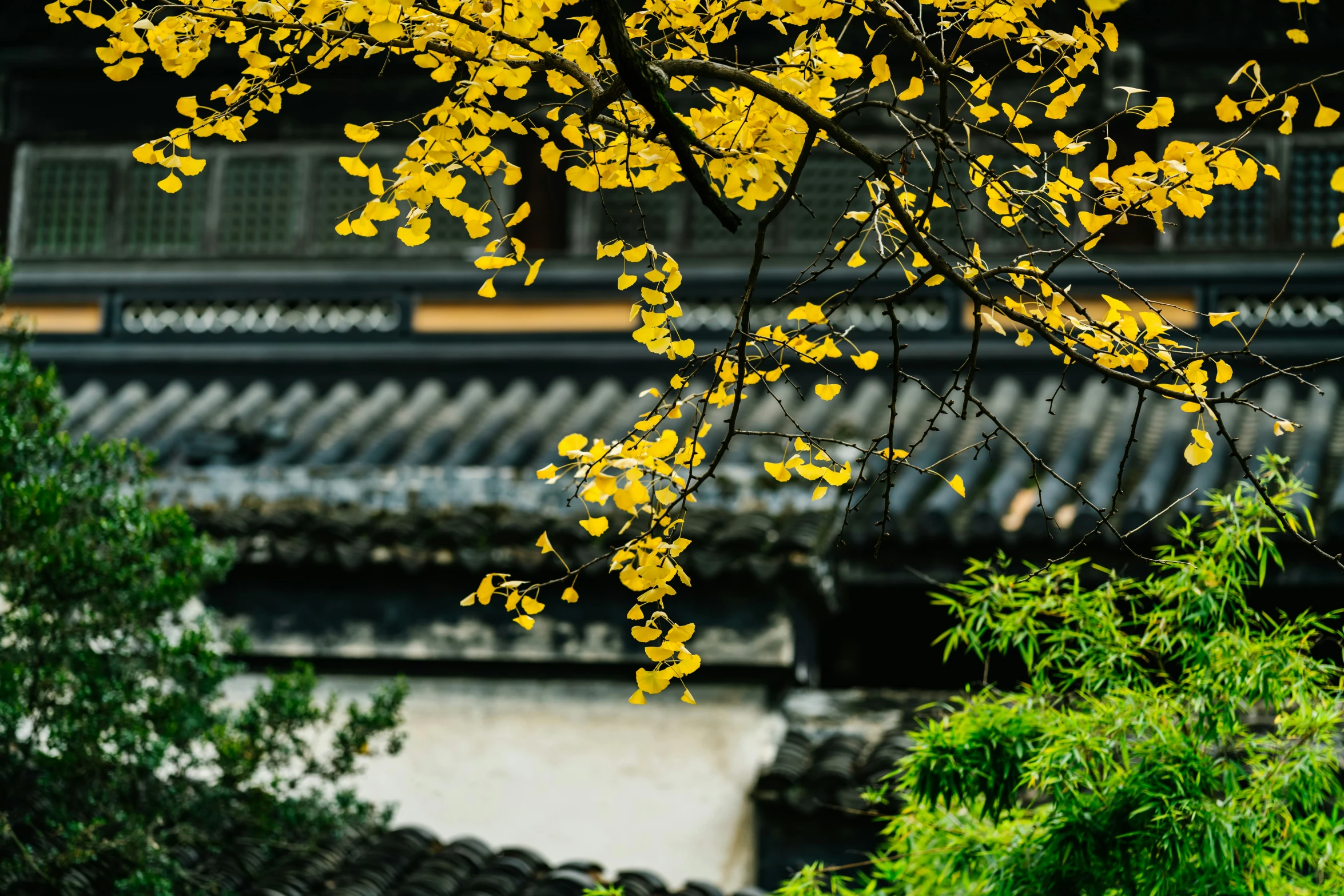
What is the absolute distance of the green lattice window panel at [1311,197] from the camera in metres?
9.30

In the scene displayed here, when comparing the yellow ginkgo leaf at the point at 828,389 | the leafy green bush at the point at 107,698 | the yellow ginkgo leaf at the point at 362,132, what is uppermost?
the yellow ginkgo leaf at the point at 362,132

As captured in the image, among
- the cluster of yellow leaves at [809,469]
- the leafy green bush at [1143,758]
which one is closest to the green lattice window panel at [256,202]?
the leafy green bush at [1143,758]

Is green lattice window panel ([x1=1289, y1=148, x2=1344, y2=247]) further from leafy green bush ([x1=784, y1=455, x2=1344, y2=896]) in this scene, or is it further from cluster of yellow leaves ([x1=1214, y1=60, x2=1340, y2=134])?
cluster of yellow leaves ([x1=1214, y1=60, x2=1340, y2=134])

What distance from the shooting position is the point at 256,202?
1014 centimetres

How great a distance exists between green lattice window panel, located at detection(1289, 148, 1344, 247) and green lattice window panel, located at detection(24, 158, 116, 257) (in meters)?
7.76

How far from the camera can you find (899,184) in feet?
9.50

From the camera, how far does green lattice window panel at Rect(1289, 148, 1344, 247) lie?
9.30 metres

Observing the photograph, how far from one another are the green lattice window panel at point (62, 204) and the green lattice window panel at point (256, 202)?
88cm

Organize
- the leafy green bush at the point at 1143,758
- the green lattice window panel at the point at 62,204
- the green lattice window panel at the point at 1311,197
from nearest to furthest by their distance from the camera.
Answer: the leafy green bush at the point at 1143,758 → the green lattice window panel at the point at 1311,197 → the green lattice window panel at the point at 62,204

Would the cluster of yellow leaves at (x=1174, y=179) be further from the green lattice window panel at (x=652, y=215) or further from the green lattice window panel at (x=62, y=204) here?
the green lattice window panel at (x=62, y=204)

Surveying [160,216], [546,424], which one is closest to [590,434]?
[546,424]

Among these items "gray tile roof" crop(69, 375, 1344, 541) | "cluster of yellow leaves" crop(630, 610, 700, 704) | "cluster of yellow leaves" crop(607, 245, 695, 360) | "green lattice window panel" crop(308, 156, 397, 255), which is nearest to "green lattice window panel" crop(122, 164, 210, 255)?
"green lattice window panel" crop(308, 156, 397, 255)

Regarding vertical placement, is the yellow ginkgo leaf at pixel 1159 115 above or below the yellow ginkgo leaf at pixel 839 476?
above

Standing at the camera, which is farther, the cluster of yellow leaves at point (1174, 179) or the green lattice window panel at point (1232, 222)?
the green lattice window panel at point (1232, 222)
